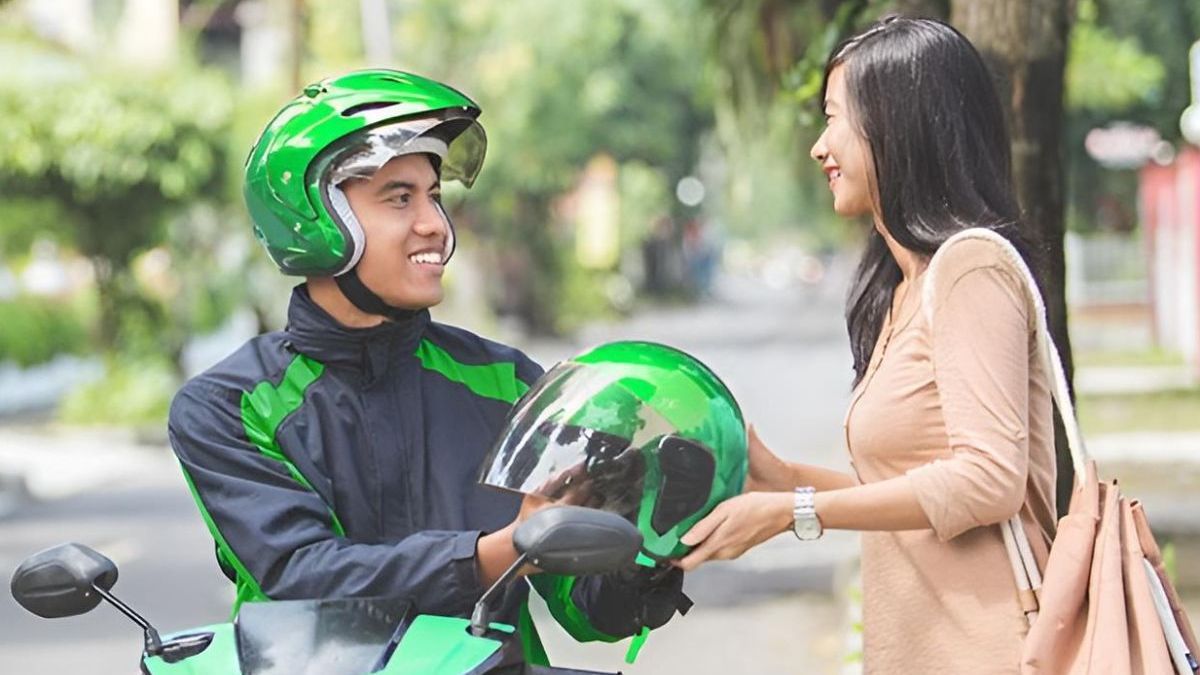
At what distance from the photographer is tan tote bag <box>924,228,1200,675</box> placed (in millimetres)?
2840

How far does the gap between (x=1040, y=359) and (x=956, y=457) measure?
225 mm

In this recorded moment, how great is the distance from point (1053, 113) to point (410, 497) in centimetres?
308

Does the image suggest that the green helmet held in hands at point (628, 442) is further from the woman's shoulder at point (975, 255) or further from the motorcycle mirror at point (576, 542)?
the woman's shoulder at point (975, 255)

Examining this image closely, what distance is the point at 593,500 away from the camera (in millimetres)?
2684

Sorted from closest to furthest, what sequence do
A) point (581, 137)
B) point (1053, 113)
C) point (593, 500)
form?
point (593, 500), point (1053, 113), point (581, 137)

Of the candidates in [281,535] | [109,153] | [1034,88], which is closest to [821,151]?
[281,535]

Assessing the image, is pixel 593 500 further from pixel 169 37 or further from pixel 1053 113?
pixel 169 37

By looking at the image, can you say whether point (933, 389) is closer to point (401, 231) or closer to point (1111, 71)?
point (401, 231)

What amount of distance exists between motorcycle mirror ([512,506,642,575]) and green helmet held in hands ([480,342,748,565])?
0.13m

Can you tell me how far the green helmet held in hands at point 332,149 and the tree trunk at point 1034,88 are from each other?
9.01 feet

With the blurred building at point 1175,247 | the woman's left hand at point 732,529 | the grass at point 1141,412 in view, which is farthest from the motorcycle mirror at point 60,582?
the blurred building at point 1175,247

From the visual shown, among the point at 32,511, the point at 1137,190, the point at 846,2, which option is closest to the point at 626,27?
the point at 1137,190

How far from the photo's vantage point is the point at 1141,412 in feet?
65.7

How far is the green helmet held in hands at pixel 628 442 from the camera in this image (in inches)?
105
